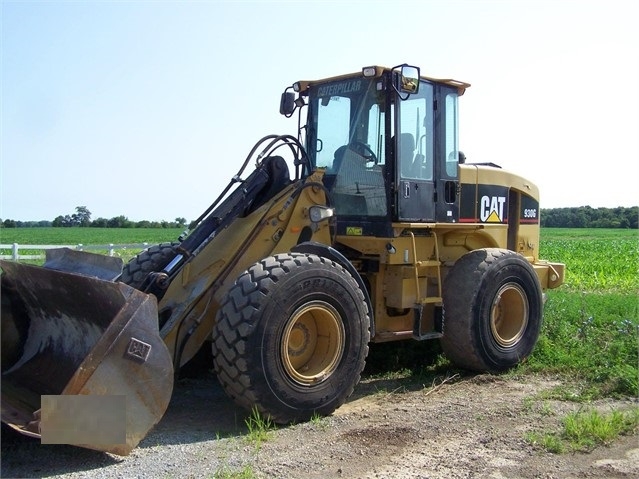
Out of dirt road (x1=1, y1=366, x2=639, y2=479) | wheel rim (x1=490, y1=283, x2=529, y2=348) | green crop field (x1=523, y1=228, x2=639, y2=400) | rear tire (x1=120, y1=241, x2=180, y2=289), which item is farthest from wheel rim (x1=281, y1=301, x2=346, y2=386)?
wheel rim (x1=490, y1=283, x2=529, y2=348)

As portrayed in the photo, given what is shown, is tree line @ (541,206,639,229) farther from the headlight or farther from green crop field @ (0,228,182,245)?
the headlight

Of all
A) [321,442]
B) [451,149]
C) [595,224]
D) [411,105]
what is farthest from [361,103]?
[595,224]

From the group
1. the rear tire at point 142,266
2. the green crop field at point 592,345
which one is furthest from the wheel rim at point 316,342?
the green crop field at point 592,345

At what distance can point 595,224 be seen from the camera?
7912 centimetres

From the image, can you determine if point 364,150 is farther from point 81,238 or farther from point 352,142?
point 81,238

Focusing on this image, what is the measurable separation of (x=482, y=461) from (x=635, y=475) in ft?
3.19

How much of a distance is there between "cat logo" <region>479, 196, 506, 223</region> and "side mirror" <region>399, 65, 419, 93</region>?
1756mm

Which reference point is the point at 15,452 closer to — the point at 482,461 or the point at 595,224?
the point at 482,461

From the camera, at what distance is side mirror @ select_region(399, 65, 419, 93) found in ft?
Result: 21.2

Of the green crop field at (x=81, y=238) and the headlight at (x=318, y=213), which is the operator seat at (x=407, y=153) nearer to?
the headlight at (x=318, y=213)

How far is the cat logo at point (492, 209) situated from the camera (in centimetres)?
780

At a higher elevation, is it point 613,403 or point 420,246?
point 420,246

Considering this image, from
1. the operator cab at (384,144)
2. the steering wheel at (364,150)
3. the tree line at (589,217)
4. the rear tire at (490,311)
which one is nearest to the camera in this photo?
the operator cab at (384,144)

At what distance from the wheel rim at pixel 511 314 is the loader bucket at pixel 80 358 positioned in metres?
4.18
